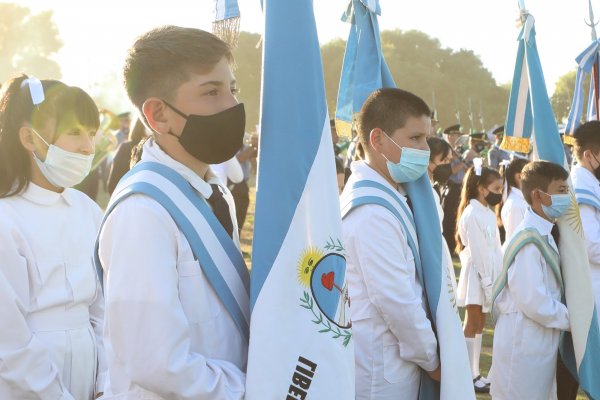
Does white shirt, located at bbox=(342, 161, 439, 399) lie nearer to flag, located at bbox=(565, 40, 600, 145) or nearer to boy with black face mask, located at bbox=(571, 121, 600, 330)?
boy with black face mask, located at bbox=(571, 121, 600, 330)

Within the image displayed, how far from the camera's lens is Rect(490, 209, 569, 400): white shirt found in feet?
17.5

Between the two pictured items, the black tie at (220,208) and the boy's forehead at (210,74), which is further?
the black tie at (220,208)

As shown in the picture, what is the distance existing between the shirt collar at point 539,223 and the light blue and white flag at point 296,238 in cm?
325

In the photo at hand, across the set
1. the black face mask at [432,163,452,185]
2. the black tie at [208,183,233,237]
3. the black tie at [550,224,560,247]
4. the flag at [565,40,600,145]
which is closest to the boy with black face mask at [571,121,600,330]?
the black tie at [550,224,560,247]

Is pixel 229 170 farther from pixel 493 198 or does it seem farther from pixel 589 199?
pixel 589 199

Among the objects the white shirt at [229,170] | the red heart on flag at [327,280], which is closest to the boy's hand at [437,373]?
the red heart on flag at [327,280]

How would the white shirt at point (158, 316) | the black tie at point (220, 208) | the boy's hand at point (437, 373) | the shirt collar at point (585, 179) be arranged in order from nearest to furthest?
1. the white shirt at point (158, 316)
2. the black tie at point (220, 208)
3. the boy's hand at point (437, 373)
4. the shirt collar at point (585, 179)

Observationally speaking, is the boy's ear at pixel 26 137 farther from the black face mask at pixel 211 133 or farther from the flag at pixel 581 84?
the flag at pixel 581 84

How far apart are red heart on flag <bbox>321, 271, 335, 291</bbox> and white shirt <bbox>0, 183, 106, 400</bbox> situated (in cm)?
132

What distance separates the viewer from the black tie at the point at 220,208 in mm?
2623

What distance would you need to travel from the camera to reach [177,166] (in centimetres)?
247

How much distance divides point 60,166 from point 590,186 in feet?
14.0

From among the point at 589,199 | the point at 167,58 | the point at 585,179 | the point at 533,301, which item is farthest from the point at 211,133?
the point at 585,179

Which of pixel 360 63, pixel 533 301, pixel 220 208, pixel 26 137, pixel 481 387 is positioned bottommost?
pixel 481 387
